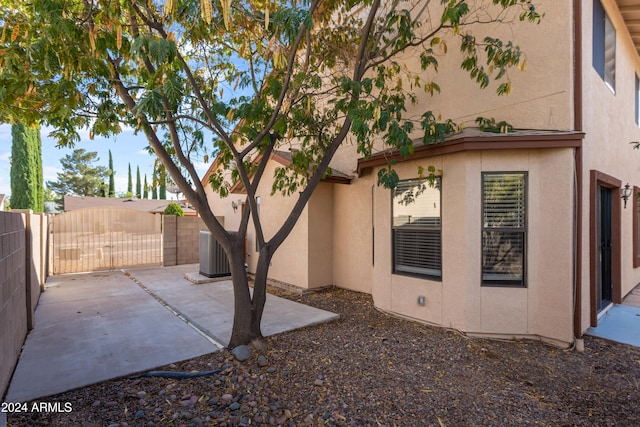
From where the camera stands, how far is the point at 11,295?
3.65 m

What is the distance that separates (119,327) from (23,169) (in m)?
22.1

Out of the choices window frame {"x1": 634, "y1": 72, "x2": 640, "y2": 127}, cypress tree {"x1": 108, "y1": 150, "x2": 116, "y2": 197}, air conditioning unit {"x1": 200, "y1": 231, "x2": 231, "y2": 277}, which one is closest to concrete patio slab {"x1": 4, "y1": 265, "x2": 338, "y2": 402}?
air conditioning unit {"x1": 200, "y1": 231, "x2": 231, "y2": 277}

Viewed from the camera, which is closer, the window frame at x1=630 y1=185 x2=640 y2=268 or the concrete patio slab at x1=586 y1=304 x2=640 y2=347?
the concrete patio slab at x1=586 y1=304 x2=640 y2=347

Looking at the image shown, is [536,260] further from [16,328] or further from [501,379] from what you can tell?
[16,328]

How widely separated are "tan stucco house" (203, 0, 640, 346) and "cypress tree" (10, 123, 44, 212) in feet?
79.4

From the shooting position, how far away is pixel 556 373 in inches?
145

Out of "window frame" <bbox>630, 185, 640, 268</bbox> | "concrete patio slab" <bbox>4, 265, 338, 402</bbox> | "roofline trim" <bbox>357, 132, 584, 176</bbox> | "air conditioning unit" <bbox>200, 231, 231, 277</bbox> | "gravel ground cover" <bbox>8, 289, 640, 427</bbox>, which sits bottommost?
"gravel ground cover" <bbox>8, 289, 640, 427</bbox>

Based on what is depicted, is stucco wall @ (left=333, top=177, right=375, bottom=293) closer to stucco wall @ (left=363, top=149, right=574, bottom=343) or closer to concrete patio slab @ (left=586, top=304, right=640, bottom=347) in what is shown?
stucco wall @ (left=363, top=149, right=574, bottom=343)

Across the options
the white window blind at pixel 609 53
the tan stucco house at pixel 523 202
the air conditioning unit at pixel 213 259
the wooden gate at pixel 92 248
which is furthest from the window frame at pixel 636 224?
the wooden gate at pixel 92 248

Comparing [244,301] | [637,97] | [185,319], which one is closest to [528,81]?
[244,301]

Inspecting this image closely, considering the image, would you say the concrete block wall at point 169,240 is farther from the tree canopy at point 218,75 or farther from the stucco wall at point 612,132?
the stucco wall at point 612,132

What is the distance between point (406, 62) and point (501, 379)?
575 cm

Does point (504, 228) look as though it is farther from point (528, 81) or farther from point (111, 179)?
point (111, 179)

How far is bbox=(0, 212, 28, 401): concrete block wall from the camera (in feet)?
10.3
